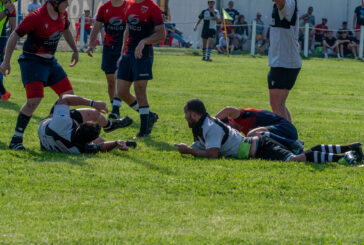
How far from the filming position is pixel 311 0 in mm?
34344

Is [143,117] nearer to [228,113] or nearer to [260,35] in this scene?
[228,113]

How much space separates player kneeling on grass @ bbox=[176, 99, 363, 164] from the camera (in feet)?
26.5

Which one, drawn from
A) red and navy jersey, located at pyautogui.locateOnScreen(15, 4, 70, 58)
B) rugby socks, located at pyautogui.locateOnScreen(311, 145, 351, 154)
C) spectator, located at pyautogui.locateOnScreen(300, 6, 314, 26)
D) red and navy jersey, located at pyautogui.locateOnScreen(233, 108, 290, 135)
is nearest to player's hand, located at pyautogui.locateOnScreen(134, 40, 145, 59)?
red and navy jersey, located at pyautogui.locateOnScreen(15, 4, 70, 58)

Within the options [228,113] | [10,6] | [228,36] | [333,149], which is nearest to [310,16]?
[228,36]

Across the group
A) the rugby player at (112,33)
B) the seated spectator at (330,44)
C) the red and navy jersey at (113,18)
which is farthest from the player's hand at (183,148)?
the seated spectator at (330,44)

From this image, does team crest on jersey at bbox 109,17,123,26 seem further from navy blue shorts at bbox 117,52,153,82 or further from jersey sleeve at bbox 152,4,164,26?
jersey sleeve at bbox 152,4,164,26

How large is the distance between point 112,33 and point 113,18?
Result: 312 mm

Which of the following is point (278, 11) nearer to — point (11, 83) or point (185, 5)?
point (11, 83)

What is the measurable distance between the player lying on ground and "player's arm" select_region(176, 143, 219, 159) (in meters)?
0.65

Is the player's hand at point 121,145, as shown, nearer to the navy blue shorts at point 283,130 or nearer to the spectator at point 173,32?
the navy blue shorts at point 283,130

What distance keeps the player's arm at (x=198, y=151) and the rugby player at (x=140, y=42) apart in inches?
73.6

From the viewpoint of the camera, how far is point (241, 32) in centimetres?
3231

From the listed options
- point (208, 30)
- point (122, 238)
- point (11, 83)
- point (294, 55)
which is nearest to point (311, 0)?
point (208, 30)

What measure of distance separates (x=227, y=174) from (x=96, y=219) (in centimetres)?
208
